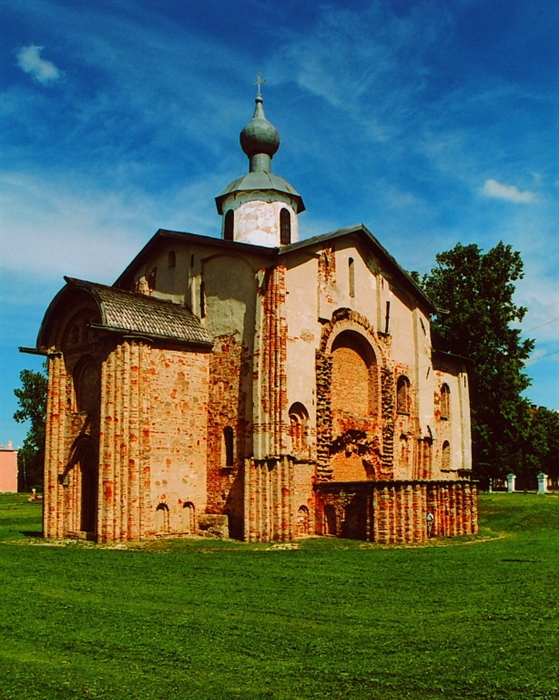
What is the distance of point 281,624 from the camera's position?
9.09 m

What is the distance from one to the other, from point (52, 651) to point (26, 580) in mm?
5124

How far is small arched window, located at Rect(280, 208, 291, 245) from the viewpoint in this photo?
26250 mm

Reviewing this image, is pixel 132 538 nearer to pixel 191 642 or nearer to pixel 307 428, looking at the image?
pixel 307 428

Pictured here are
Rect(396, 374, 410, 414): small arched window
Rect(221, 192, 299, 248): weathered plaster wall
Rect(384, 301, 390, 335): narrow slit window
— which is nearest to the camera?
Rect(384, 301, 390, 335): narrow slit window

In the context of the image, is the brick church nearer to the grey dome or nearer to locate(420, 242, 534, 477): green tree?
the grey dome

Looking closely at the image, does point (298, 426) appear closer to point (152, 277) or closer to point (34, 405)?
point (152, 277)

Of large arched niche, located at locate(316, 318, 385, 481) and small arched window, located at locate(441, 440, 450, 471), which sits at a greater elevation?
large arched niche, located at locate(316, 318, 385, 481)

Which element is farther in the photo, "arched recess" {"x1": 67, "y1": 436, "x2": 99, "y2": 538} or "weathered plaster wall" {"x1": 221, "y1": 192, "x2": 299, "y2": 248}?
"weathered plaster wall" {"x1": 221, "y1": 192, "x2": 299, "y2": 248}

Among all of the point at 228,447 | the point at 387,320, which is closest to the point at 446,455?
the point at 387,320

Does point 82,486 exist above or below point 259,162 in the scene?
below

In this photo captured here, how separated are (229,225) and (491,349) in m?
13.6

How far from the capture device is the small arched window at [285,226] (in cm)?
2625

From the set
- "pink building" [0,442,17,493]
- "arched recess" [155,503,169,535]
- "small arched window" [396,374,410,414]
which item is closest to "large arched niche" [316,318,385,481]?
"small arched window" [396,374,410,414]

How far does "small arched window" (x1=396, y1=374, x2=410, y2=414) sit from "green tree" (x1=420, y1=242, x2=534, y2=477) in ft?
27.9
